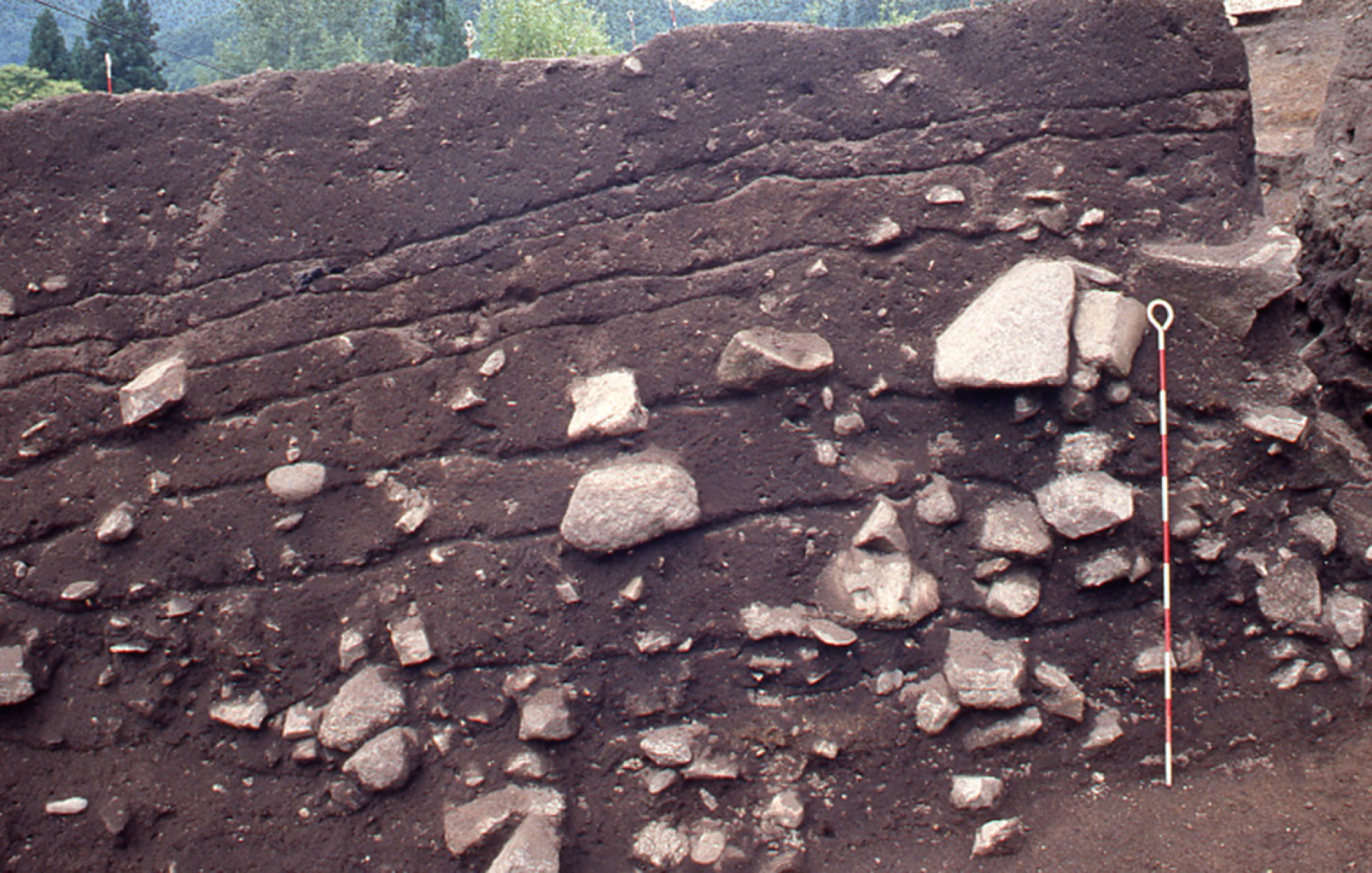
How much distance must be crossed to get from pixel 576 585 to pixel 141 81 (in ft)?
44.8

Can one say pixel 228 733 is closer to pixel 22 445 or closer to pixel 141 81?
pixel 22 445

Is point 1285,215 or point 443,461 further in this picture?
point 1285,215

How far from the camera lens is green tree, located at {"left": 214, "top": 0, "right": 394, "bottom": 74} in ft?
56.0

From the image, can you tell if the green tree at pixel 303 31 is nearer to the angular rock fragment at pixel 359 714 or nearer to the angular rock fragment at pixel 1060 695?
the angular rock fragment at pixel 359 714

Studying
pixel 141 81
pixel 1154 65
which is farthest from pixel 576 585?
pixel 141 81

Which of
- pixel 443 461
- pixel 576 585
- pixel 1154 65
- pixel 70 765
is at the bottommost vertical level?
pixel 70 765

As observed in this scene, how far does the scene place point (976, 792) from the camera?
216 centimetres

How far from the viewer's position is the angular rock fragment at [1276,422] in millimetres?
2281

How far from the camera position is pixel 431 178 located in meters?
2.47

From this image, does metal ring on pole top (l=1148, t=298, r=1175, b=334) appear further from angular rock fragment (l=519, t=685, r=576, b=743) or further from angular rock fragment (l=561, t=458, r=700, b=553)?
angular rock fragment (l=519, t=685, r=576, b=743)

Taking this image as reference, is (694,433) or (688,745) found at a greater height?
(694,433)

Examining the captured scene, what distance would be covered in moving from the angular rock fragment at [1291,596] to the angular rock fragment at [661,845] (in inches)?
68.0

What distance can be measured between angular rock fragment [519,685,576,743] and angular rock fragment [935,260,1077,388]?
1415 mm

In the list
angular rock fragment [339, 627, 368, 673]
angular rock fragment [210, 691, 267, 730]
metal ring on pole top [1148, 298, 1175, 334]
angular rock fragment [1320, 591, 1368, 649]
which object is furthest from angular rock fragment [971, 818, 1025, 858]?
angular rock fragment [210, 691, 267, 730]
